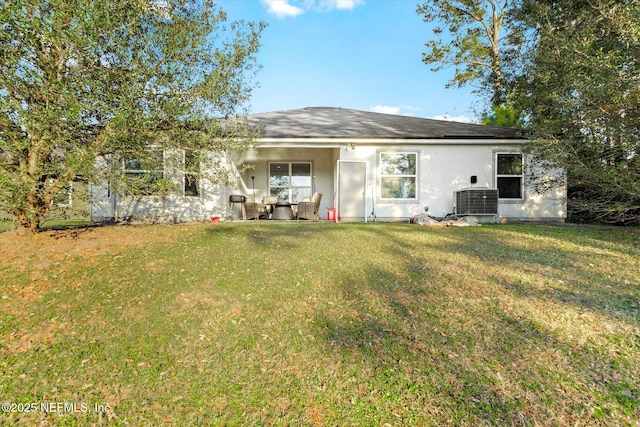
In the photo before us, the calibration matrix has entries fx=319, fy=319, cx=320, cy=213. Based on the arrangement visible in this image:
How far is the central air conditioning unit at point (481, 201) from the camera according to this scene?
393 inches

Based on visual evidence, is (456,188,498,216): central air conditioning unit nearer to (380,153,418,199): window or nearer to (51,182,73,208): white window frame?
(380,153,418,199): window

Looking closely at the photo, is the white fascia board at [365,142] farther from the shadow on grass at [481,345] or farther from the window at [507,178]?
the shadow on grass at [481,345]

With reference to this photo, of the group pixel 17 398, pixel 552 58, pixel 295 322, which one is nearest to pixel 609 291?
pixel 295 322

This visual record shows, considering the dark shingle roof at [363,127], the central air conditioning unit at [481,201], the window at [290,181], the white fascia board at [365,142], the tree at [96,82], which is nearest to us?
the tree at [96,82]

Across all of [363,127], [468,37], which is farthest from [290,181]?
[468,37]

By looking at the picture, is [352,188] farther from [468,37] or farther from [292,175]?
[468,37]

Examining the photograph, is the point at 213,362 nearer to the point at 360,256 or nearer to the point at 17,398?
the point at 17,398

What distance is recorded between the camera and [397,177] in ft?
36.5

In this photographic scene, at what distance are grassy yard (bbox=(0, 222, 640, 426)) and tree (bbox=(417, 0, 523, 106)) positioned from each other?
47.9ft

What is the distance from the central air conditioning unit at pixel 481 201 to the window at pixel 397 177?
1.78m

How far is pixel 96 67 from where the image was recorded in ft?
15.3

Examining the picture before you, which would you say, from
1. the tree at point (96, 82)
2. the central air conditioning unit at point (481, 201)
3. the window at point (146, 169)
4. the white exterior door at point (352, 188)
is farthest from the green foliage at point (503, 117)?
the window at point (146, 169)

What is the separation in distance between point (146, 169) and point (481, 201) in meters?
9.27

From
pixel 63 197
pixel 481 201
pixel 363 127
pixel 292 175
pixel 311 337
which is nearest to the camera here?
pixel 311 337
